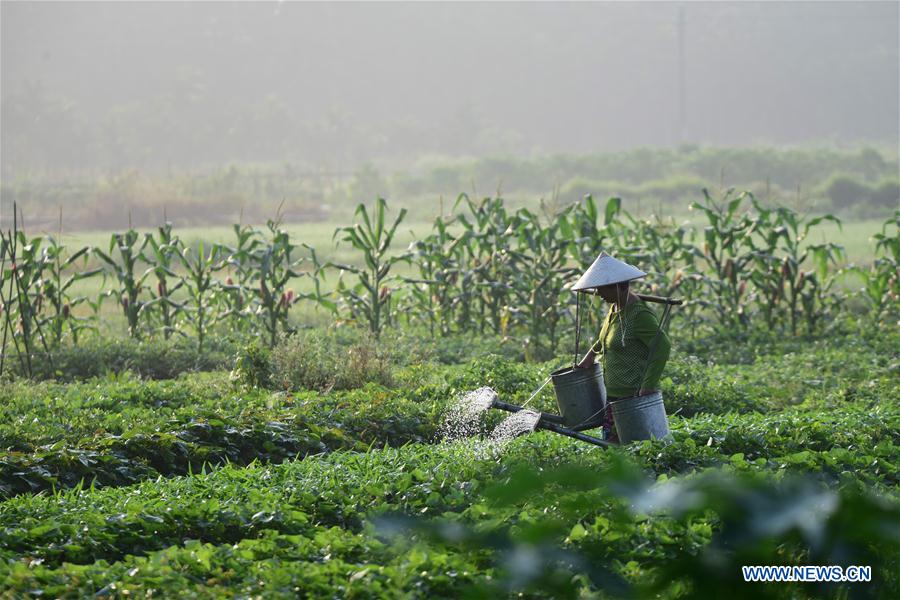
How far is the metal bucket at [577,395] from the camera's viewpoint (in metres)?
5.73

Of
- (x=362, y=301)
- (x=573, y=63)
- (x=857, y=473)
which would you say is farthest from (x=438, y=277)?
(x=573, y=63)

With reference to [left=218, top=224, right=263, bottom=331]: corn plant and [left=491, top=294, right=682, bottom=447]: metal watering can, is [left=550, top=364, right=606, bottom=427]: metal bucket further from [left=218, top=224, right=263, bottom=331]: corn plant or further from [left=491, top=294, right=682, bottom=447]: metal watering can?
[left=218, top=224, right=263, bottom=331]: corn plant

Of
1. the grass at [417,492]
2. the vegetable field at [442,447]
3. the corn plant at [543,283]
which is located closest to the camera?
the grass at [417,492]

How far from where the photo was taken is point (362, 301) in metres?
11.4

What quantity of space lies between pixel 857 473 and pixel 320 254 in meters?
17.1

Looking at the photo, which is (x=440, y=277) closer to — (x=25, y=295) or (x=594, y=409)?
(x=25, y=295)

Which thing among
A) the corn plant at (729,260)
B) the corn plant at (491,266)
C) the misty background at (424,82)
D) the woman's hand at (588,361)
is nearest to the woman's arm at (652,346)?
the woman's hand at (588,361)

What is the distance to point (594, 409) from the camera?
19.0 feet

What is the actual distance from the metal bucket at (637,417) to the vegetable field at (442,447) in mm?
275

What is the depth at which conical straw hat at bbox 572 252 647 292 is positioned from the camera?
5.61 meters

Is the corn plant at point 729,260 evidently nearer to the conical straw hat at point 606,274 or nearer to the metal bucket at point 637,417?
the conical straw hat at point 606,274

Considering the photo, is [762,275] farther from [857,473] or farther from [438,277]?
[857,473]

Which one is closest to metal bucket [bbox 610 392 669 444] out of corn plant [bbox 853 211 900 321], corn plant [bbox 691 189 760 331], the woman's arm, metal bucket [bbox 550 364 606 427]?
the woman's arm

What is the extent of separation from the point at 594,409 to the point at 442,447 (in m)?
0.87
